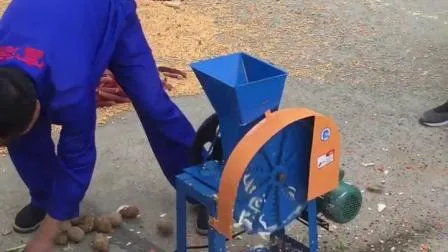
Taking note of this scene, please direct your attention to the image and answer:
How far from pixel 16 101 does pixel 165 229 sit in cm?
109

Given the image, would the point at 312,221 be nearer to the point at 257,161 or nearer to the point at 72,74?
the point at 257,161

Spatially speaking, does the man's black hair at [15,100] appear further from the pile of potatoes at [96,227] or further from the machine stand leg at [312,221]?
the machine stand leg at [312,221]

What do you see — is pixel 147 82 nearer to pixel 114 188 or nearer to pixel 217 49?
pixel 114 188

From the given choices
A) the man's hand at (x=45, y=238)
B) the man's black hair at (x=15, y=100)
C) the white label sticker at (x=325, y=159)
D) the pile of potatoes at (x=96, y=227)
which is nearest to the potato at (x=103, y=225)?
the pile of potatoes at (x=96, y=227)

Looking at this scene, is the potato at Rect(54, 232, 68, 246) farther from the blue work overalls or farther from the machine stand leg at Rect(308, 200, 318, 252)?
the machine stand leg at Rect(308, 200, 318, 252)

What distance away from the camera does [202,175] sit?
271 cm

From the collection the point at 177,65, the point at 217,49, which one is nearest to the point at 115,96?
the point at 177,65

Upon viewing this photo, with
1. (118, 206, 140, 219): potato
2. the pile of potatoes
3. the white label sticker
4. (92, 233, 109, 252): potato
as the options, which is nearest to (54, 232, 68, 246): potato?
the pile of potatoes

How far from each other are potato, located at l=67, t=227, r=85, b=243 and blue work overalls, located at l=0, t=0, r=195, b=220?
0.22m

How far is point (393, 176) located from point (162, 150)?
121cm

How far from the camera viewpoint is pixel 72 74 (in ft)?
8.21

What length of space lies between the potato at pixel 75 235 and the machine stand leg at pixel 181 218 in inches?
19.9

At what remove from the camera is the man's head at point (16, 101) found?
2371 millimetres

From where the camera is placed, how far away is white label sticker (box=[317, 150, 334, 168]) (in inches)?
102
